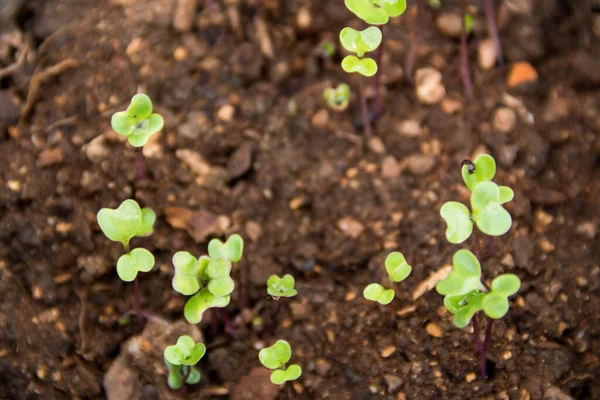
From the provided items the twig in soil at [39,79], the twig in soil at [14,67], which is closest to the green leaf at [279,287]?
the twig in soil at [39,79]

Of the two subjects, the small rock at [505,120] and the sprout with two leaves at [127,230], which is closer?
the sprout with two leaves at [127,230]

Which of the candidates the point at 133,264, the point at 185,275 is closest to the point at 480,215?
the point at 185,275

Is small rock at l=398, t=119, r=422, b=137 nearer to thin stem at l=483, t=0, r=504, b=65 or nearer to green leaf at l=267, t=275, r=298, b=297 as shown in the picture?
thin stem at l=483, t=0, r=504, b=65

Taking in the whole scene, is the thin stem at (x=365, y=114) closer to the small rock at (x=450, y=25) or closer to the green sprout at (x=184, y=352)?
the small rock at (x=450, y=25)

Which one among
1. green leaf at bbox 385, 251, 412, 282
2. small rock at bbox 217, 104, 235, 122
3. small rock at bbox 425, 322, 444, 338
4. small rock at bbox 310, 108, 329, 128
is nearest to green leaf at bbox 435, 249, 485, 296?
green leaf at bbox 385, 251, 412, 282

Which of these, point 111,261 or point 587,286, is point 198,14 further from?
point 587,286

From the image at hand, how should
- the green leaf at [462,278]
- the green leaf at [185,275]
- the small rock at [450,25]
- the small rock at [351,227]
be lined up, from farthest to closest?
the small rock at [450,25] < the small rock at [351,227] < the green leaf at [185,275] < the green leaf at [462,278]

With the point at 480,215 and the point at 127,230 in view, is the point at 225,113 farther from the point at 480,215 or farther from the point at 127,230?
the point at 480,215
